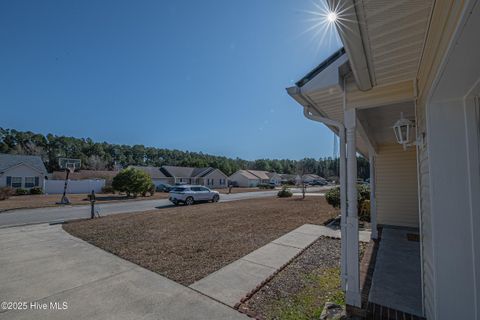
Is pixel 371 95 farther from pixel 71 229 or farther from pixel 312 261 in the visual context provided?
pixel 71 229

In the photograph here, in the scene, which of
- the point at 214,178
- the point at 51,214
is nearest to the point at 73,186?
the point at 51,214

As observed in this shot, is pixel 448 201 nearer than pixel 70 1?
Yes

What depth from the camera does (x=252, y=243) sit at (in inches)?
250

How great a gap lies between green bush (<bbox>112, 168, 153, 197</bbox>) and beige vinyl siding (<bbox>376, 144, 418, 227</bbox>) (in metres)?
20.9

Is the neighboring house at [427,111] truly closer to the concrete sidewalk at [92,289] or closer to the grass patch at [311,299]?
the grass patch at [311,299]

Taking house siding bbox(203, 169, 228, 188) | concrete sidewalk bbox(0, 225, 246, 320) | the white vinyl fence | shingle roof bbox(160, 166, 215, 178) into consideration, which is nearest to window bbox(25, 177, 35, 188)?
the white vinyl fence

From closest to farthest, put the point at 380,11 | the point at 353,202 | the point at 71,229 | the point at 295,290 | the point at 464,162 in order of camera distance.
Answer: the point at 380,11 < the point at 464,162 < the point at 353,202 < the point at 295,290 < the point at 71,229

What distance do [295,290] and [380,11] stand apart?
3.84 meters

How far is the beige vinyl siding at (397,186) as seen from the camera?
26.1ft

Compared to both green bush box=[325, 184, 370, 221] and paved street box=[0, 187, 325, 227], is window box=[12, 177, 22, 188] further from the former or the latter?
green bush box=[325, 184, 370, 221]

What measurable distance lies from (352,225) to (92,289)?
4187mm

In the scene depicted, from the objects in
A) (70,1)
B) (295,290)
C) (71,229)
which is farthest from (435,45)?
(71,229)

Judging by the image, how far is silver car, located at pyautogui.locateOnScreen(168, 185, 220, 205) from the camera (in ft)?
56.7

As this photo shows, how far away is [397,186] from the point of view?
324 inches
